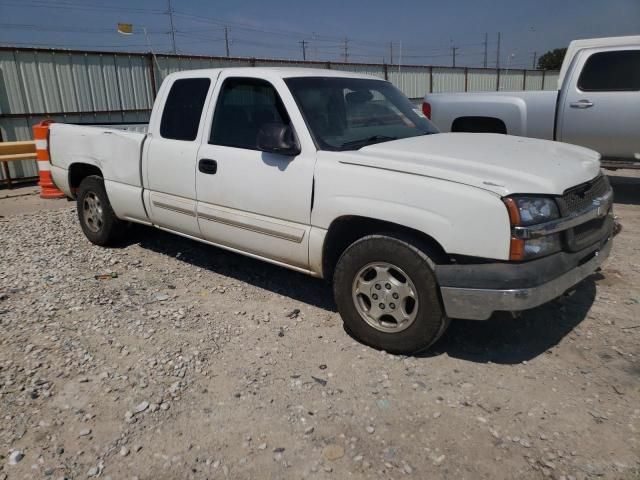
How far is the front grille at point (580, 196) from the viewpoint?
3164 mm

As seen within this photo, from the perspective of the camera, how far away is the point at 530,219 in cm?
Answer: 297

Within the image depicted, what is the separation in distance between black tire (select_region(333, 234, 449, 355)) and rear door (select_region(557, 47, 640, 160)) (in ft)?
17.8

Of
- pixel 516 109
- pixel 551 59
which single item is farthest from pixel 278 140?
pixel 551 59

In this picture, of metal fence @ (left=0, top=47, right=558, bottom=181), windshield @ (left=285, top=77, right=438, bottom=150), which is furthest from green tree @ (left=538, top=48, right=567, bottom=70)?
windshield @ (left=285, top=77, right=438, bottom=150)

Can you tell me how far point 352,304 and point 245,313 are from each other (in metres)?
1.06

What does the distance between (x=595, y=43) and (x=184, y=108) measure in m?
6.13

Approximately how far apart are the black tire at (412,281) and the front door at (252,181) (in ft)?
1.37

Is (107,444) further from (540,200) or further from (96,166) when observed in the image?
(96,166)

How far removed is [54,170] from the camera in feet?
19.9

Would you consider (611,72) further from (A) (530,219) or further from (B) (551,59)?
(B) (551,59)

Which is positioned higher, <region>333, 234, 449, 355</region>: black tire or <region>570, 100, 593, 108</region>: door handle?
<region>570, 100, 593, 108</region>: door handle

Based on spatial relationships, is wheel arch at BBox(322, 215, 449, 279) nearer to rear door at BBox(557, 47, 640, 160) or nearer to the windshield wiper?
the windshield wiper

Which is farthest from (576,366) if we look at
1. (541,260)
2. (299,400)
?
(299,400)

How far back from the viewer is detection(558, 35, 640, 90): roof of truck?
723 centimetres
